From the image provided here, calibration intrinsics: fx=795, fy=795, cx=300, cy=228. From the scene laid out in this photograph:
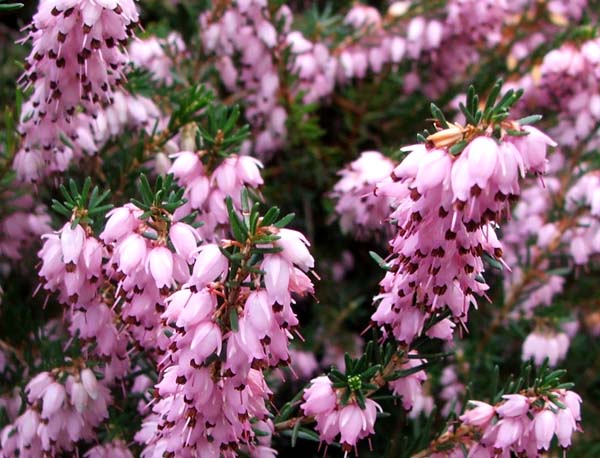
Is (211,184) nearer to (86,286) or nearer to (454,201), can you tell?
(86,286)

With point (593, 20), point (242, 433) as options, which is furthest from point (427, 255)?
A: point (593, 20)

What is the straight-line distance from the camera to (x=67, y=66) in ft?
6.11

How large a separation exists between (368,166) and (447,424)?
1.01m

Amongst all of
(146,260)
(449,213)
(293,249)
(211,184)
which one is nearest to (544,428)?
(449,213)

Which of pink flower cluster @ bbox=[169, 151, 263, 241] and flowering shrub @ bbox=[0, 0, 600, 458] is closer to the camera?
flowering shrub @ bbox=[0, 0, 600, 458]

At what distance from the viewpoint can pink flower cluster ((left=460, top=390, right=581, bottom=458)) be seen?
5.16 feet

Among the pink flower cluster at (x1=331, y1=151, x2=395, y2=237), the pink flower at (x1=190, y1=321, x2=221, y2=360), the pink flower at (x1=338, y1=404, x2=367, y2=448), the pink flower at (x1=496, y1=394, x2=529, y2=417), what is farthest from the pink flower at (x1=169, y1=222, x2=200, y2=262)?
the pink flower cluster at (x1=331, y1=151, x2=395, y2=237)

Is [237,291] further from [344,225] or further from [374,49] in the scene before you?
[374,49]

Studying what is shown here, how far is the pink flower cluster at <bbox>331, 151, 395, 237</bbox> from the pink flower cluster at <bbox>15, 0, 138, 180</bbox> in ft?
2.84

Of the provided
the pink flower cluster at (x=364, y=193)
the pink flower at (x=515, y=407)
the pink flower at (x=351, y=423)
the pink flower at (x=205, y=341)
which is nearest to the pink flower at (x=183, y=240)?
the pink flower at (x=205, y=341)

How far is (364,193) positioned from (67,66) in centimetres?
106

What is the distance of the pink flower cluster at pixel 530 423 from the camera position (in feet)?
5.16

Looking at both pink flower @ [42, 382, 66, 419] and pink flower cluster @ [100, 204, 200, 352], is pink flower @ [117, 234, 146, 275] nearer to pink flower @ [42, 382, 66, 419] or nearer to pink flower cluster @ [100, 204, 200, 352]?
pink flower cluster @ [100, 204, 200, 352]

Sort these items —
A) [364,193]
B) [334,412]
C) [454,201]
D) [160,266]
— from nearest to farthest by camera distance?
[454,201], [160,266], [334,412], [364,193]
